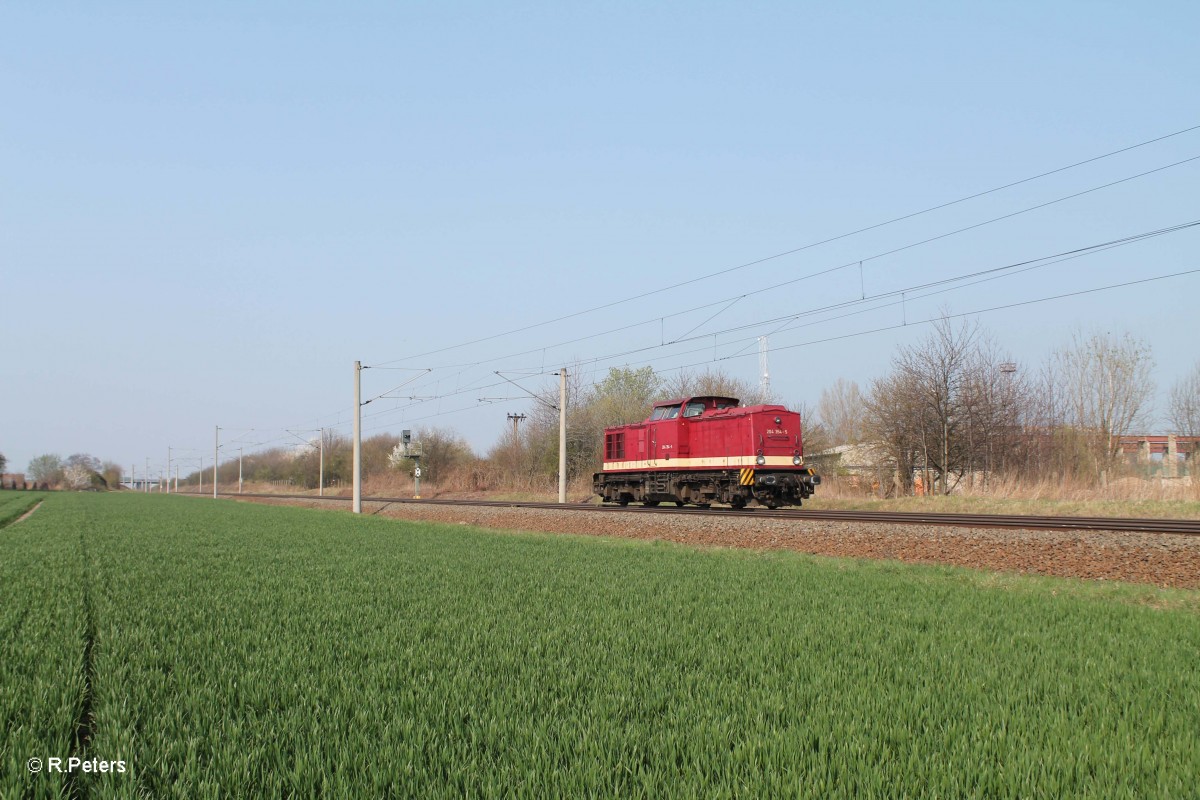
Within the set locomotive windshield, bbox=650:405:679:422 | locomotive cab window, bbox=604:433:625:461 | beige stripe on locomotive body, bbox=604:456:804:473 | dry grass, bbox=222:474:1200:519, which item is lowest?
dry grass, bbox=222:474:1200:519

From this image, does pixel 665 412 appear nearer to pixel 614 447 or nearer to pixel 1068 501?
pixel 614 447

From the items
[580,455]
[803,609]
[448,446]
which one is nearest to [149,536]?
[803,609]

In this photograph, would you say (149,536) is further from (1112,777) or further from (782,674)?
(1112,777)

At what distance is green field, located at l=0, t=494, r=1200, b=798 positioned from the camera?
12.4 ft

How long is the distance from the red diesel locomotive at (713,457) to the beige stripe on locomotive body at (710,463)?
0.11 feet

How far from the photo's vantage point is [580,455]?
56750mm

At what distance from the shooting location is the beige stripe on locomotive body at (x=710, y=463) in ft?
86.2

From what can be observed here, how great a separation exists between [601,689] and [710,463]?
23041 millimetres

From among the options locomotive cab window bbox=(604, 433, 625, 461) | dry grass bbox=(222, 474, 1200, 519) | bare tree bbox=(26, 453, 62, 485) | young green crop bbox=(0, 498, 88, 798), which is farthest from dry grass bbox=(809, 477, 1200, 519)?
bare tree bbox=(26, 453, 62, 485)

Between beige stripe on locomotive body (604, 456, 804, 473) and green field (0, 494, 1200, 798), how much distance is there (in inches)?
605

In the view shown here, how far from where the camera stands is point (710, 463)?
1104 inches

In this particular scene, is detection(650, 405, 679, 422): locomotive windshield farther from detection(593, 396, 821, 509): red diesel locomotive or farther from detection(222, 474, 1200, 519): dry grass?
detection(222, 474, 1200, 519): dry grass

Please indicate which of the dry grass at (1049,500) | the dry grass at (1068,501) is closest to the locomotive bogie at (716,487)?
the dry grass at (1049,500)

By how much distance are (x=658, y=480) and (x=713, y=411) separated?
384cm
